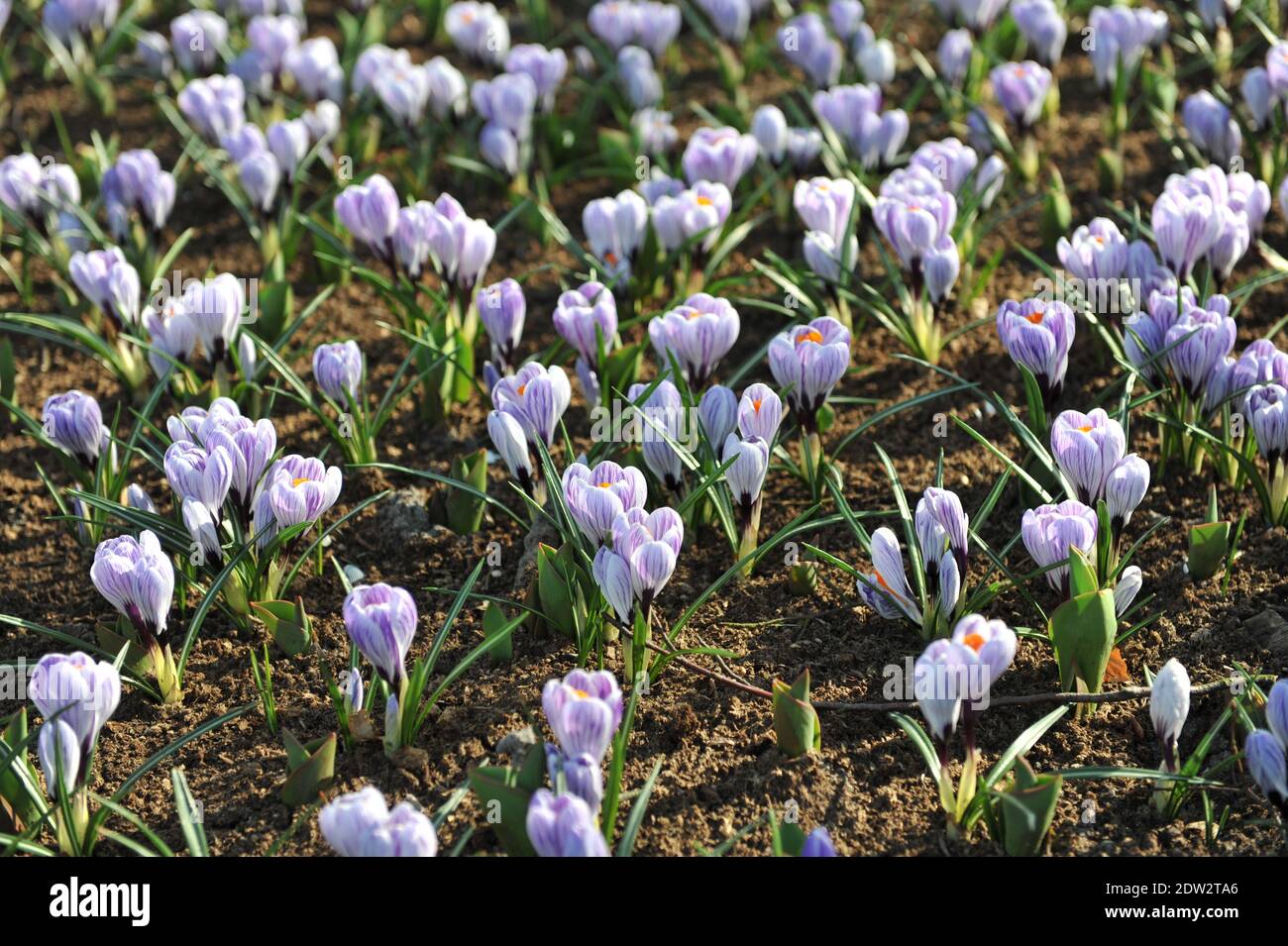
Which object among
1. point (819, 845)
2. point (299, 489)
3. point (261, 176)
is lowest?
point (819, 845)

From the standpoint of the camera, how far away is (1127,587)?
289 cm

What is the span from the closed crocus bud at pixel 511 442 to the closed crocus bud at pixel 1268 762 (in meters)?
1.53

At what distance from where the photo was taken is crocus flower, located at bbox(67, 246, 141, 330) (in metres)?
3.85

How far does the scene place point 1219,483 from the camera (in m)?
3.48

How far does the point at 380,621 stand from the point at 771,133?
8.40 ft

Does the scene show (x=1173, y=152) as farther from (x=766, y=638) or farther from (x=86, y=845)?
(x=86, y=845)

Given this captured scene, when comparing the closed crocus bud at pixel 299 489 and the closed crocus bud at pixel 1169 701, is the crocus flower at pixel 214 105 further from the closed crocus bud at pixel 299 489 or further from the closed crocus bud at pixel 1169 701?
the closed crocus bud at pixel 1169 701

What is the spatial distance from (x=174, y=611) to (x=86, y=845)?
753 millimetres

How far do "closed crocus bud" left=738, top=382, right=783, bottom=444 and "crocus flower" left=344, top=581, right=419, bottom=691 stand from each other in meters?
0.86

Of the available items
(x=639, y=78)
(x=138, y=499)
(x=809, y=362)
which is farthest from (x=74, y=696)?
(x=639, y=78)

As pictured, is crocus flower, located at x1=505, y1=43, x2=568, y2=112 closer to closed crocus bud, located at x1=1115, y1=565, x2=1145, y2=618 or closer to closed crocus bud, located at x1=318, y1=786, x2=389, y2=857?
closed crocus bud, located at x1=1115, y1=565, x2=1145, y2=618

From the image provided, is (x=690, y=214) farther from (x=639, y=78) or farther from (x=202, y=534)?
(x=202, y=534)

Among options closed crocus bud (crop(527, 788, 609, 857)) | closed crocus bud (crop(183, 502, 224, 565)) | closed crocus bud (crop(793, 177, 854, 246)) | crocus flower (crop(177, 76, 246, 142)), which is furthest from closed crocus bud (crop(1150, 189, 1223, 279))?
crocus flower (crop(177, 76, 246, 142))
